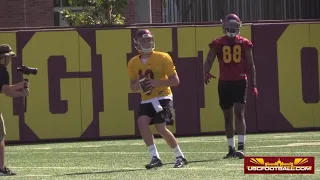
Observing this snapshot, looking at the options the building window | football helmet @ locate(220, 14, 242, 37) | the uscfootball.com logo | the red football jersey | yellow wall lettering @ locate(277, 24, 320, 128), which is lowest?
the uscfootball.com logo

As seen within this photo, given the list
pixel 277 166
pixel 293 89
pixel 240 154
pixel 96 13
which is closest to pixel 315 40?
pixel 293 89

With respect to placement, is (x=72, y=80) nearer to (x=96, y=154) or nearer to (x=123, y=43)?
(x=123, y=43)

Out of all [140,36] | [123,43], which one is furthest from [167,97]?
[123,43]

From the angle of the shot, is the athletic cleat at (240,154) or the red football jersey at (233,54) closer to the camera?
the athletic cleat at (240,154)

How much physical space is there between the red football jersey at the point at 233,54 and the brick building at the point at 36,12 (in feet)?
42.1

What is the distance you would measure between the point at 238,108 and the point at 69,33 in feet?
18.3

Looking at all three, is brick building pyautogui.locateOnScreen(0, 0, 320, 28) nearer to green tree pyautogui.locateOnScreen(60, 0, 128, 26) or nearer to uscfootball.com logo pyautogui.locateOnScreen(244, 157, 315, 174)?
green tree pyautogui.locateOnScreen(60, 0, 128, 26)

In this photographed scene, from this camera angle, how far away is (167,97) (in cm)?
1214

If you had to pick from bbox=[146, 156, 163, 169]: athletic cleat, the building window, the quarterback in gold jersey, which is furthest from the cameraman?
the building window

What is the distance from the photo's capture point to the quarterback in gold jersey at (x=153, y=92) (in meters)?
12.0

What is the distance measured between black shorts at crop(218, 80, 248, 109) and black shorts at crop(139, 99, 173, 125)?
153 cm

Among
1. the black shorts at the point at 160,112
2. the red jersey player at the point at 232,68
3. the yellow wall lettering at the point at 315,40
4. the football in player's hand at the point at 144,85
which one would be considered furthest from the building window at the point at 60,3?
the football in player's hand at the point at 144,85

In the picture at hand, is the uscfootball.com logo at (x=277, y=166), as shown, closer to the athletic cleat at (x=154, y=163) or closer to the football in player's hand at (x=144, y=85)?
the athletic cleat at (x=154, y=163)

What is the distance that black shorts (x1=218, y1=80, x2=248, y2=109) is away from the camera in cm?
1341
